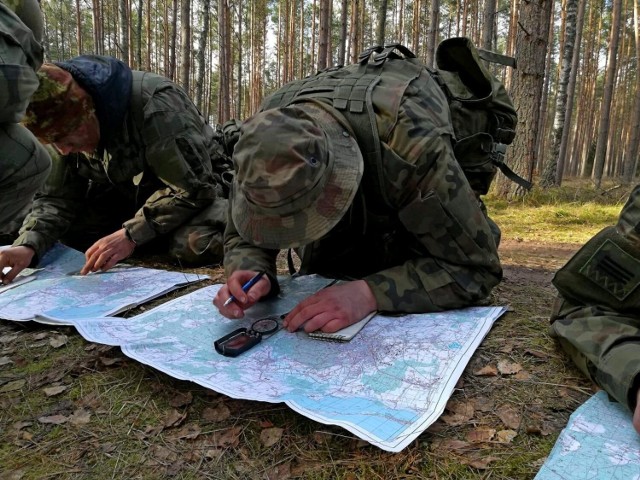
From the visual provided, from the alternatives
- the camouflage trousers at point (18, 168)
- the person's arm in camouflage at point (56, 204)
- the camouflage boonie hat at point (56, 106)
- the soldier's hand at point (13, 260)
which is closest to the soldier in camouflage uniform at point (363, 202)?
the camouflage trousers at point (18, 168)

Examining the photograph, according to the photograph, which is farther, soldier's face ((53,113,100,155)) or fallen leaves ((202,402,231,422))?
soldier's face ((53,113,100,155))

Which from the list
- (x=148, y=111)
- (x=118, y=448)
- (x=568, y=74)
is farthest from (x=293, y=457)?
(x=568, y=74)

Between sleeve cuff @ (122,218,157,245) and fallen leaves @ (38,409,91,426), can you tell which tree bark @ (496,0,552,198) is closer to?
sleeve cuff @ (122,218,157,245)

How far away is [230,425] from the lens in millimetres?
1286

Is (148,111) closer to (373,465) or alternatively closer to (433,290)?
(433,290)

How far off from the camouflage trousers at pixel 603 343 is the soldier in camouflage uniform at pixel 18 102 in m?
1.72

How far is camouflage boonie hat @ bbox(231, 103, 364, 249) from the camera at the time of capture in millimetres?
1391

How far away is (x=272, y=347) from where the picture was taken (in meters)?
1.59

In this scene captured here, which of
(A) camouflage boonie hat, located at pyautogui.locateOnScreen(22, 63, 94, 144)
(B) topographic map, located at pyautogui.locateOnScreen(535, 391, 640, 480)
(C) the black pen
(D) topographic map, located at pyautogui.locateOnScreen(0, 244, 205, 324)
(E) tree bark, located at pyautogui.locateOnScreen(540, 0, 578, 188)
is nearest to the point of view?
(B) topographic map, located at pyautogui.locateOnScreen(535, 391, 640, 480)

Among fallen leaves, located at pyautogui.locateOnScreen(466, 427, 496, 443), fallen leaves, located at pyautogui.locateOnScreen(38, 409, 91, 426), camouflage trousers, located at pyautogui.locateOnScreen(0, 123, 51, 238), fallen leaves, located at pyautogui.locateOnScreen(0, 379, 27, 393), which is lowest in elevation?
Answer: fallen leaves, located at pyautogui.locateOnScreen(0, 379, 27, 393)

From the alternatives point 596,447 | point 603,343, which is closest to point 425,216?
point 603,343

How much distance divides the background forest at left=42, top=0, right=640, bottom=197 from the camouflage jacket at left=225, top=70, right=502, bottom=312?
501 cm

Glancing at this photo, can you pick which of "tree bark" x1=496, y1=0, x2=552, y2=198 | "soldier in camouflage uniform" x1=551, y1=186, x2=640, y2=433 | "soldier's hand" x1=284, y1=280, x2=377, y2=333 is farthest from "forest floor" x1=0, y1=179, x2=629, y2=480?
"tree bark" x1=496, y1=0, x2=552, y2=198

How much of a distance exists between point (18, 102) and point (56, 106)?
3.36ft
